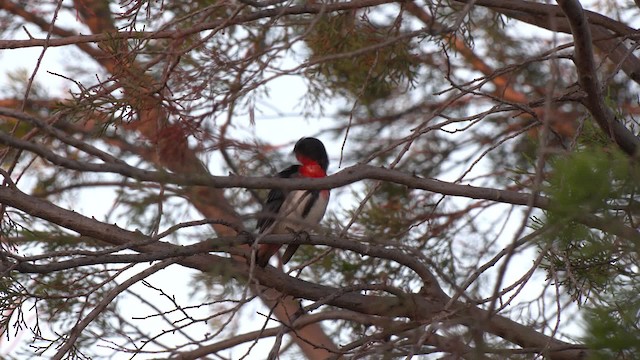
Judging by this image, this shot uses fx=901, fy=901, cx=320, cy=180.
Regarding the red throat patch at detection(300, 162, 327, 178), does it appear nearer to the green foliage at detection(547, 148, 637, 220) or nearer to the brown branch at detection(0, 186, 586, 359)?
the brown branch at detection(0, 186, 586, 359)

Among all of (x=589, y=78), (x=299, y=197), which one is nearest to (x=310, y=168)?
(x=299, y=197)

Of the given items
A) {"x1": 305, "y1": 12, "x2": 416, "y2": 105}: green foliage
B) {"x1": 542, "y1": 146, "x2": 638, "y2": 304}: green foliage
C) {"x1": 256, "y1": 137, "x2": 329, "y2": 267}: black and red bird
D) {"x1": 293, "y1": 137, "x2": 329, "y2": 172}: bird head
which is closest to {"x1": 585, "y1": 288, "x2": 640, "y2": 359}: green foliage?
{"x1": 542, "y1": 146, "x2": 638, "y2": 304}: green foliage

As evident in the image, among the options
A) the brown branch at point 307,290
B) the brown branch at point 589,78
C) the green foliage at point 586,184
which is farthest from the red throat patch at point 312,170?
the green foliage at point 586,184

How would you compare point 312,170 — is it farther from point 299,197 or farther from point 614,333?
point 614,333

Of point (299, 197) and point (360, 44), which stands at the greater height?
point (360, 44)

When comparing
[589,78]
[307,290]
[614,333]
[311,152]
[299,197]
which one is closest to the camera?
[614,333]

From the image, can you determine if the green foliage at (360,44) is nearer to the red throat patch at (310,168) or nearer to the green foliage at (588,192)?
the red throat patch at (310,168)

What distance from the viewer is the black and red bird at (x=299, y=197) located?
4.25m

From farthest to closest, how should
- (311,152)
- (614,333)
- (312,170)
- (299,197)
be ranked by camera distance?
(311,152), (312,170), (299,197), (614,333)

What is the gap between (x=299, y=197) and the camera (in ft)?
14.5

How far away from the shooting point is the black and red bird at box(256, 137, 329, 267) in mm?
4250

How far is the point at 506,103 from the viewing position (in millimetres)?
3039

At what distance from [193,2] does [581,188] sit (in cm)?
323

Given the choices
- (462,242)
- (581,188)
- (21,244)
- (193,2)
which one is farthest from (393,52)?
(581,188)
